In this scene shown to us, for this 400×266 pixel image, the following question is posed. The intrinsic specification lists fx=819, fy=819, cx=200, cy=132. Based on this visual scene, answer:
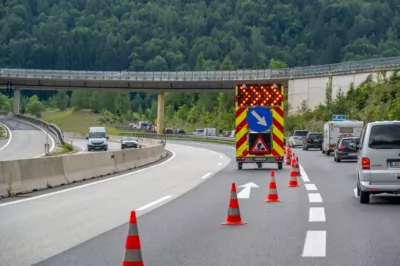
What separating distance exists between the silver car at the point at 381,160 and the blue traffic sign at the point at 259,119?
14925 millimetres

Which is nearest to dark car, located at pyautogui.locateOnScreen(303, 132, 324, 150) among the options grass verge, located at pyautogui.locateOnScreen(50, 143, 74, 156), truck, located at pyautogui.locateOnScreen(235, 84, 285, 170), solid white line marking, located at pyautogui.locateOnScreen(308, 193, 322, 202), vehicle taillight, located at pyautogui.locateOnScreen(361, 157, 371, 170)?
grass verge, located at pyautogui.locateOnScreen(50, 143, 74, 156)

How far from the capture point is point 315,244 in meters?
10.7

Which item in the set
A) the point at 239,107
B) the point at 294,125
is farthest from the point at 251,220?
the point at 294,125

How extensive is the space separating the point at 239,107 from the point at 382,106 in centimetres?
4881

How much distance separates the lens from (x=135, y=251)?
7.68 metres

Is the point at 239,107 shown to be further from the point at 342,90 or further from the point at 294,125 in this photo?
the point at 294,125

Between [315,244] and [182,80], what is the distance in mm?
93215

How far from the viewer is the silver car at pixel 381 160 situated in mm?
16469

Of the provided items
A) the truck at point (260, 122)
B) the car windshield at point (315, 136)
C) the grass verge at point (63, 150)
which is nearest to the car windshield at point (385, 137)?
the truck at point (260, 122)

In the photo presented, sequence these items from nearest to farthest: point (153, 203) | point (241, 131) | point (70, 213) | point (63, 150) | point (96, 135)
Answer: point (70, 213) < point (153, 203) < point (241, 131) < point (63, 150) < point (96, 135)

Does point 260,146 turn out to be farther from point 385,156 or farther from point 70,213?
point 70,213

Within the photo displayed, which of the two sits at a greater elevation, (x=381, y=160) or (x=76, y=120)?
(x=381, y=160)

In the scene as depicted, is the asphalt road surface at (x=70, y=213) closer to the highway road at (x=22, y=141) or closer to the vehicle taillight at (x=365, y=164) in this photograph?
the vehicle taillight at (x=365, y=164)

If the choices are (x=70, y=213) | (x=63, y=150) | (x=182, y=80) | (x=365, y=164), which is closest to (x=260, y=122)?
(x=365, y=164)
